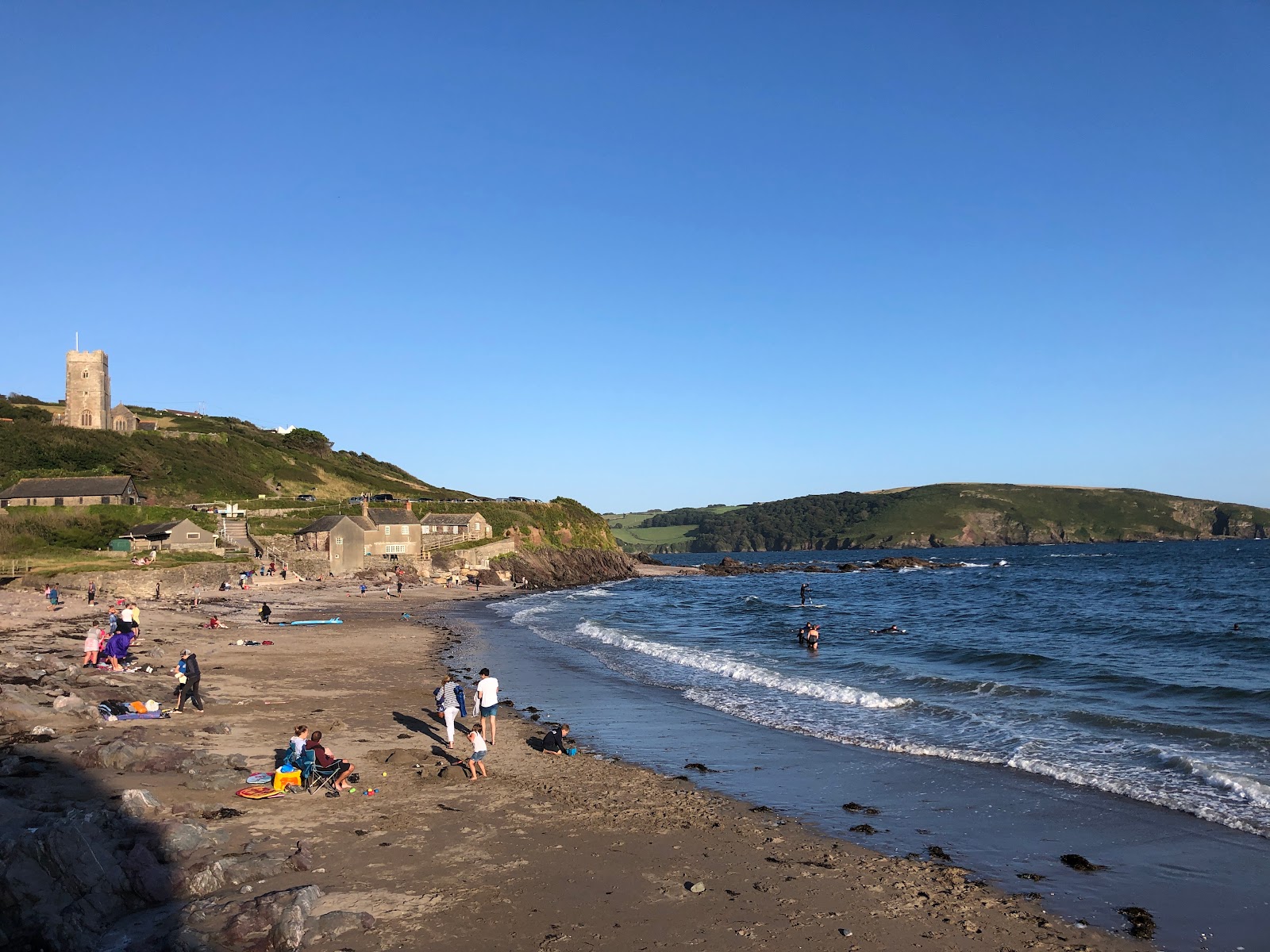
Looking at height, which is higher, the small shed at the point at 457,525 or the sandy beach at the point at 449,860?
the small shed at the point at 457,525

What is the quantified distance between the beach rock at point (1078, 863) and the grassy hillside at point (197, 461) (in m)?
82.1

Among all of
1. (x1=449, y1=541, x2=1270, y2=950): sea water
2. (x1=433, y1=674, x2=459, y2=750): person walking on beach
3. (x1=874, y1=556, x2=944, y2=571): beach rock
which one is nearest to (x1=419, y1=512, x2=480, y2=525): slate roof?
(x1=449, y1=541, x2=1270, y2=950): sea water

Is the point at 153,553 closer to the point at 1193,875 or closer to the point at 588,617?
the point at 588,617

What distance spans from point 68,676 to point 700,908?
18.0m

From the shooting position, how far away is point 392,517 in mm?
77750

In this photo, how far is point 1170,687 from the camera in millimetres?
22438

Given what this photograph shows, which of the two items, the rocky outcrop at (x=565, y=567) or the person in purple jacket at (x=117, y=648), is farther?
the rocky outcrop at (x=565, y=567)

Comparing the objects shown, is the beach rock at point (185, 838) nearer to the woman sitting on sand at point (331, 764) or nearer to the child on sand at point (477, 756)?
the woman sitting on sand at point (331, 764)

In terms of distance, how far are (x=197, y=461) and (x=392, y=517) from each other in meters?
30.7

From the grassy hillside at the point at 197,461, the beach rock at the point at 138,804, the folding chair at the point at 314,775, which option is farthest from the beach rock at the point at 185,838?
the grassy hillside at the point at 197,461

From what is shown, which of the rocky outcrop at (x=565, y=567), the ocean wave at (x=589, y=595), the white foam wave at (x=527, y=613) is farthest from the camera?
the rocky outcrop at (x=565, y=567)

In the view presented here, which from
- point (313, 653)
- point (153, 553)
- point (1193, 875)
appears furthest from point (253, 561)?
point (1193, 875)

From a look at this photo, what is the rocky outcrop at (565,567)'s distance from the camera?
83750 mm

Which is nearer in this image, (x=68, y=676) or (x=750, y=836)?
(x=750, y=836)
